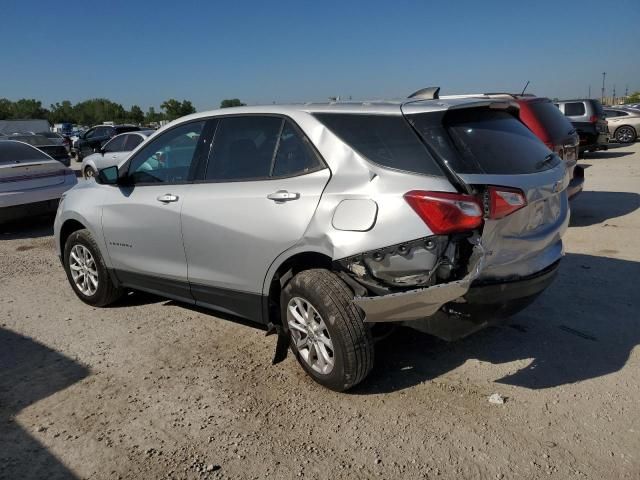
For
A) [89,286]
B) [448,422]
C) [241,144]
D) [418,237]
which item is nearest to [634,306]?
[448,422]

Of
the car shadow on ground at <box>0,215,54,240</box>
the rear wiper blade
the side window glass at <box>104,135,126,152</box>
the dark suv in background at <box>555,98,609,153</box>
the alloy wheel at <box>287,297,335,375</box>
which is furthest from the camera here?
the dark suv in background at <box>555,98,609,153</box>

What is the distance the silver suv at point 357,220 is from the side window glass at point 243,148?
0.4 inches

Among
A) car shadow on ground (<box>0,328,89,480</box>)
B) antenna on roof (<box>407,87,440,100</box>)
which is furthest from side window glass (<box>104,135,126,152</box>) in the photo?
antenna on roof (<box>407,87,440,100</box>)

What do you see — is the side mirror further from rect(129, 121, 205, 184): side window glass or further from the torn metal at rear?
the torn metal at rear

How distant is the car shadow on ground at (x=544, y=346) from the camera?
3.58 metres

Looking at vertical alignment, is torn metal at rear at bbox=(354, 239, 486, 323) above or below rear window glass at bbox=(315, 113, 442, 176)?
below

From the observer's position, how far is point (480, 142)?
3.23 m

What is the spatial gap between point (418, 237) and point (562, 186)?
1.40 meters

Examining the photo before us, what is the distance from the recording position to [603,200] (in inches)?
383

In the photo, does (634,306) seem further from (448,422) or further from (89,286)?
(89,286)

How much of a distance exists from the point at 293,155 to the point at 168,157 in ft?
4.71

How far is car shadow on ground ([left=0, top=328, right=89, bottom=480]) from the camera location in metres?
2.80

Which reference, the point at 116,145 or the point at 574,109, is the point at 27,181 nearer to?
the point at 116,145

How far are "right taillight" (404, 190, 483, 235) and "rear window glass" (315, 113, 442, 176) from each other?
0.55ft
